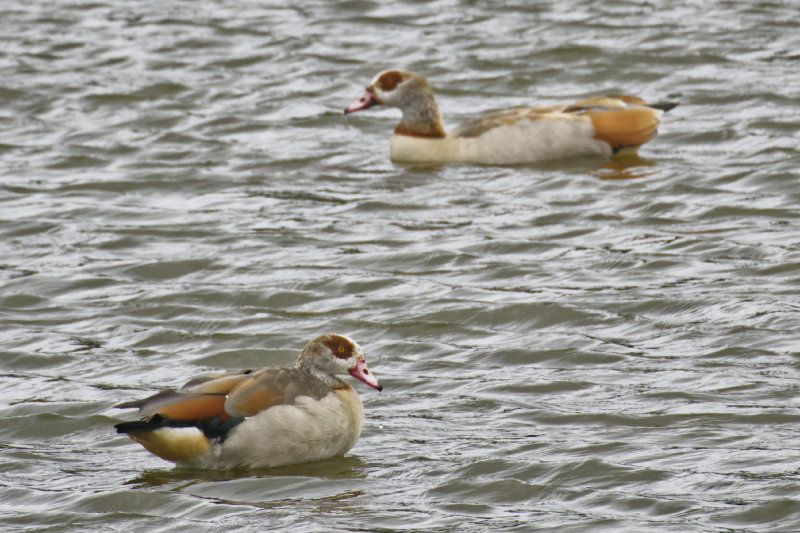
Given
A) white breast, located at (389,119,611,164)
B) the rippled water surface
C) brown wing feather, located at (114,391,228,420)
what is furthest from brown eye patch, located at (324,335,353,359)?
white breast, located at (389,119,611,164)

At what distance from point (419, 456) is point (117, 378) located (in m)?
2.08

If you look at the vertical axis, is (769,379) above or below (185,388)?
below

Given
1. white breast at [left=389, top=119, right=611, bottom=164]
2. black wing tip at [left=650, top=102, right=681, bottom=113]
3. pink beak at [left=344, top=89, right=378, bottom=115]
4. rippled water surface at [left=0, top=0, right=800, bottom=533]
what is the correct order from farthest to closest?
pink beak at [left=344, top=89, right=378, bottom=115] < black wing tip at [left=650, top=102, right=681, bottom=113] < white breast at [left=389, top=119, right=611, bottom=164] < rippled water surface at [left=0, top=0, right=800, bottom=533]

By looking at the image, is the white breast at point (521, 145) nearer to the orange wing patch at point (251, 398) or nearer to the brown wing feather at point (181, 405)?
the orange wing patch at point (251, 398)

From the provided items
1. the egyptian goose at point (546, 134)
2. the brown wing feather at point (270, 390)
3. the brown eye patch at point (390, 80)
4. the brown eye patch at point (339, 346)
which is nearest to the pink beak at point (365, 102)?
the brown eye patch at point (390, 80)

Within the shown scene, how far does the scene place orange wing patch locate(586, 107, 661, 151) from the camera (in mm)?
13227

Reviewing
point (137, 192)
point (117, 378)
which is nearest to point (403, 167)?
point (137, 192)

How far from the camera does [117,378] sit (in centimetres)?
839

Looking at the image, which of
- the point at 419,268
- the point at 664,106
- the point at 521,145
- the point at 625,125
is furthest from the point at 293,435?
the point at 664,106

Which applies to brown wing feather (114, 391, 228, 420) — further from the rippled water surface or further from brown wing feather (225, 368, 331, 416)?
the rippled water surface

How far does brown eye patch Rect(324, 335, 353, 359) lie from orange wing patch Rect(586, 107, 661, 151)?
6.30 meters

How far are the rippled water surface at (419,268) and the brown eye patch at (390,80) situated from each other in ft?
2.33

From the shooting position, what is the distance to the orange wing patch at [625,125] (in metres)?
13.2

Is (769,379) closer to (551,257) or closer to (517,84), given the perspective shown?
(551,257)
